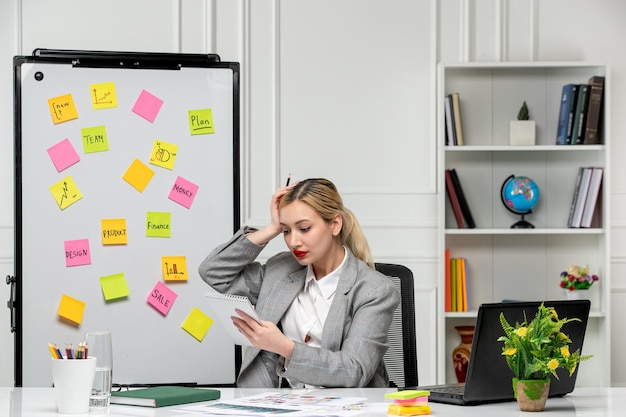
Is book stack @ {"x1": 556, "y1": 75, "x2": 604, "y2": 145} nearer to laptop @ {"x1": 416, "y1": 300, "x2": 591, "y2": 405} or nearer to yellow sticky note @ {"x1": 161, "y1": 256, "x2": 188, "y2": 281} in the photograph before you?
yellow sticky note @ {"x1": 161, "y1": 256, "x2": 188, "y2": 281}

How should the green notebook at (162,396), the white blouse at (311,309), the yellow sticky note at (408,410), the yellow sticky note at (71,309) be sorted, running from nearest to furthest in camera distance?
the yellow sticky note at (408,410), the green notebook at (162,396), the white blouse at (311,309), the yellow sticky note at (71,309)

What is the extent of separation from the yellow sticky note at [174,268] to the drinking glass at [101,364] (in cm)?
188

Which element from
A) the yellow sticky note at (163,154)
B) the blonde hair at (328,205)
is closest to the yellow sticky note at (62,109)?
the yellow sticky note at (163,154)

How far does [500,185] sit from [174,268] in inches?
59.9

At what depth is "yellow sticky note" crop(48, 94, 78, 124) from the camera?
3793 millimetres

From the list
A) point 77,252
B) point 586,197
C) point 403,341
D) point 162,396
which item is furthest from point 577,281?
point 162,396

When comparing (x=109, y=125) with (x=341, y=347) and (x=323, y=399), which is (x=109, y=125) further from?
(x=323, y=399)

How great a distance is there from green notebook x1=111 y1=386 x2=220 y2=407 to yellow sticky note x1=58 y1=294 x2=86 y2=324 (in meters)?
1.76

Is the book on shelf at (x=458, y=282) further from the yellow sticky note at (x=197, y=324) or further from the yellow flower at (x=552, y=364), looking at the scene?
the yellow flower at (x=552, y=364)

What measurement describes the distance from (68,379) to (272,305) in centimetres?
86

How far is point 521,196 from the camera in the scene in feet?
13.3

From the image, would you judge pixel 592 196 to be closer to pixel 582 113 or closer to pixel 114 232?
pixel 582 113

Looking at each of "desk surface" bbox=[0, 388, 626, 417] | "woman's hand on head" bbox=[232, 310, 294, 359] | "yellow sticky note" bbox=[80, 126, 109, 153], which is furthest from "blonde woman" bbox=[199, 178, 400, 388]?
"yellow sticky note" bbox=[80, 126, 109, 153]

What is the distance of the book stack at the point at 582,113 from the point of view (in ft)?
13.1
